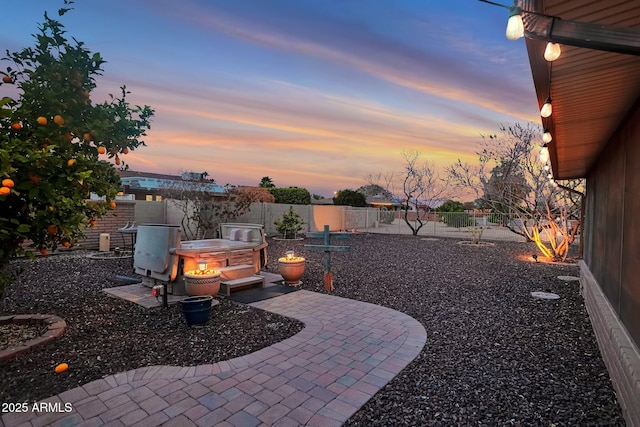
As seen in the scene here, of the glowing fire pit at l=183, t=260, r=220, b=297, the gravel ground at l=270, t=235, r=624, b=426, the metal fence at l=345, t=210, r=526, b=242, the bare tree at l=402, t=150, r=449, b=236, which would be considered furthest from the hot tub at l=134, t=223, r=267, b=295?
the metal fence at l=345, t=210, r=526, b=242

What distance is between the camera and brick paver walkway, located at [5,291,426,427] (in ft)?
7.38

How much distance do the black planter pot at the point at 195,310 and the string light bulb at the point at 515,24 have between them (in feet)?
13.0

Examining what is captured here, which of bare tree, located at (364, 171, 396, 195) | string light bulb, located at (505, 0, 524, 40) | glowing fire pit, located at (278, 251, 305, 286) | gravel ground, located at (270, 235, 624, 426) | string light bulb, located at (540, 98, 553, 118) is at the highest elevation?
bare tree, located at (364, 171, 396, 195)

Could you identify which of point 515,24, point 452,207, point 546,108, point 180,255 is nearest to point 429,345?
point 546,108

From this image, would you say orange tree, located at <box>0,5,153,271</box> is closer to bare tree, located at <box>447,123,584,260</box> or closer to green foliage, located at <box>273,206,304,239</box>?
bare tree, located at <box>447,123,584,260</box>

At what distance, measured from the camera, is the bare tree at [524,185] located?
408 inches

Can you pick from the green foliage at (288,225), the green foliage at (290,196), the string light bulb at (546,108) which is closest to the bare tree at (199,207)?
the green foliage at (288,225)

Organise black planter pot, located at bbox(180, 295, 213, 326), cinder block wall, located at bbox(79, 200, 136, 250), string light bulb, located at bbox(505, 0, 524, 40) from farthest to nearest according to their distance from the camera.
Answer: cinder block wall, located at bbox(79, 200, 136, 250), black planter pot, located at bbox(180, 295, 213, 326), string light bulb, located at bbox(505, 0, 524, 40)

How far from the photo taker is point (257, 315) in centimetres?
452

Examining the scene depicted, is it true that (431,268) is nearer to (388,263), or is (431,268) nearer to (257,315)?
(388,263)

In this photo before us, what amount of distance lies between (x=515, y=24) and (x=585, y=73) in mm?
1151

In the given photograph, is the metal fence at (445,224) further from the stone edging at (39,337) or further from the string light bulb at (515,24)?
the string light bulb at (515,24)

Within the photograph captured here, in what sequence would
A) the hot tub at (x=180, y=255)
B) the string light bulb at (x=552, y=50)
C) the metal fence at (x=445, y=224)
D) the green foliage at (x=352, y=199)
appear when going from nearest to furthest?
the string light bulb at (x=552, y=50), the hot tub at (x=180, y=255), the metal fence at (x=445, y=224), the green foliage at (x=352, y=199)

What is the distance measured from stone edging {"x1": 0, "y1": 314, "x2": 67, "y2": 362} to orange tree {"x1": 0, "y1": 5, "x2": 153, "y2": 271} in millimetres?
855
